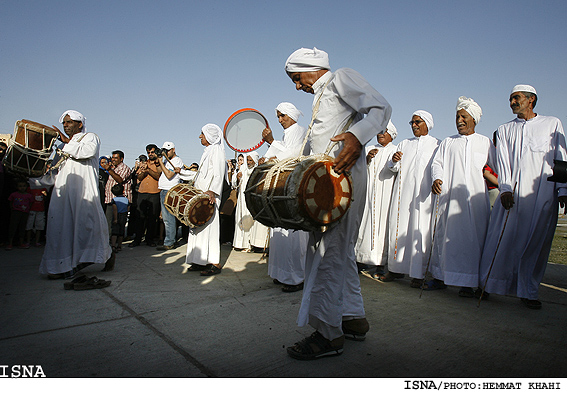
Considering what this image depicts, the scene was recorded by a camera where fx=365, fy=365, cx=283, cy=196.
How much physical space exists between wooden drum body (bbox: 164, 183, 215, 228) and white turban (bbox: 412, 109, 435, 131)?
315 centimetres

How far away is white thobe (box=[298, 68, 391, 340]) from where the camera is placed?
7.57ft

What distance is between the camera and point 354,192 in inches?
97.4

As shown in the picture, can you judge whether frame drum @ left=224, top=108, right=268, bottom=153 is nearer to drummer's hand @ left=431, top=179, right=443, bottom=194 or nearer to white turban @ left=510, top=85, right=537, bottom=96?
drummer's hand @ left=431, top=179, right=443, bottom=194

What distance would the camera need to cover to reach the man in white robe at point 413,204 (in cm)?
458

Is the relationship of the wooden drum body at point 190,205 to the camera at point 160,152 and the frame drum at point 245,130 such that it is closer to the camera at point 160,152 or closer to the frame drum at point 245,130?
the frame drum at point 245,130

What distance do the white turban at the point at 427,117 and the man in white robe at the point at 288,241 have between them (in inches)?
66.7

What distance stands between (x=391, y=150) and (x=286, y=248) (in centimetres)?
229

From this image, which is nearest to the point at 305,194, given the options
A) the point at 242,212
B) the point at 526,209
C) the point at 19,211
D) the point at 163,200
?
the point at 526,209

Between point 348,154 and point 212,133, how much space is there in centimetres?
366

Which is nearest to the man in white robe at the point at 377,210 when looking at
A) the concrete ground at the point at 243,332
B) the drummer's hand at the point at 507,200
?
the concrete ground at the point at 243,332

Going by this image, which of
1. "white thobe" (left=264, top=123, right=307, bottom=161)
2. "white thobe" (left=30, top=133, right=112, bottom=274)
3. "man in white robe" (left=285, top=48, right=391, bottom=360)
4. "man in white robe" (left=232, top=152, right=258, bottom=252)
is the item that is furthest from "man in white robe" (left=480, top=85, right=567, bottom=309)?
"white thobe" (left=30, top=133, right=112, bottom=274)

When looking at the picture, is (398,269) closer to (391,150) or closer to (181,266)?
(391,150)

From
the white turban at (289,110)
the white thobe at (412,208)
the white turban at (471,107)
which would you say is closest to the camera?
the white turban at (471,107)
